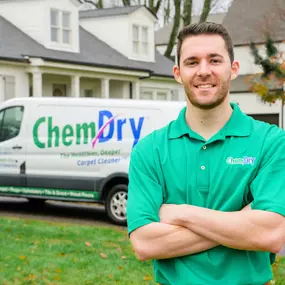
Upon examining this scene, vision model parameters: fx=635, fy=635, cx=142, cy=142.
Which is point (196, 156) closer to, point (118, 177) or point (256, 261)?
point (256, 261)

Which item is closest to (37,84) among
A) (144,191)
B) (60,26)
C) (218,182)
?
(60,26)

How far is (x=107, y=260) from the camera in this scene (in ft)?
24.4

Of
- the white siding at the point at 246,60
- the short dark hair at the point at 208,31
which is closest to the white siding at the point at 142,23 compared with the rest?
the white siding at the point at 246,60

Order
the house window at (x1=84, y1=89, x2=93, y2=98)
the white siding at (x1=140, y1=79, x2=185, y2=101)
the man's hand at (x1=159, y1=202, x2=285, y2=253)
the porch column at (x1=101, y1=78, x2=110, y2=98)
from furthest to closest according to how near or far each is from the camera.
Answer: the white siding at (x1=140, y1=79, x2=185, y2=101) → the house window at (x1=84, y1=89, x2=93, y2=98) → the porch column at (x1=101, y1=78, x2=110, y2=98) → the man's hand at (x1=159, y1=202, x2=285, y2=253)

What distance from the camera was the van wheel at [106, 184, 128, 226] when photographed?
1138 cm

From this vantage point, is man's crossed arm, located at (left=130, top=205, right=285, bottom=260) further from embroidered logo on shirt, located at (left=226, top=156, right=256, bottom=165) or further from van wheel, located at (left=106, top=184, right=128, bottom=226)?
van wheel, located at (left=106, top=184, right=128, bottom=226)

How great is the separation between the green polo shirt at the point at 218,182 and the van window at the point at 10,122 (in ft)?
31.9

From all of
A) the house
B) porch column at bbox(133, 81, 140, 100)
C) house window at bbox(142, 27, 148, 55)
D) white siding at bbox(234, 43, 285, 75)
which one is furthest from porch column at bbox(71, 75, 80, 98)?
white siding at bbox(234, 43, 285, 75)

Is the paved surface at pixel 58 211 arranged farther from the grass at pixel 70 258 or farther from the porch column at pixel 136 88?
the porch column at pixel 136 88

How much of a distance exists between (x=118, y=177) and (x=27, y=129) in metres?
2.00

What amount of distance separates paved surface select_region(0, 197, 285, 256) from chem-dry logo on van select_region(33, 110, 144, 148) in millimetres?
1406

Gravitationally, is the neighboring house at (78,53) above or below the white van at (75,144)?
above

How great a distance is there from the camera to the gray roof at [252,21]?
3669cm

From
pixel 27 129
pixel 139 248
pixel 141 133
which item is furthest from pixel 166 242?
pixel 27 129
